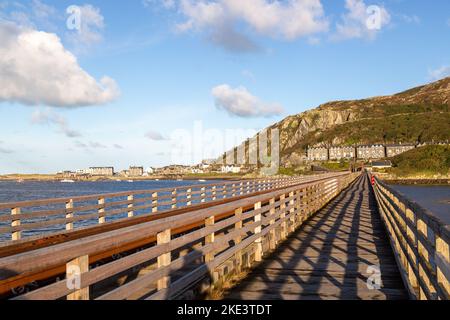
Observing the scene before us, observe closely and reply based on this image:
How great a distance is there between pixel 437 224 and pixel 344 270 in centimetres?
448

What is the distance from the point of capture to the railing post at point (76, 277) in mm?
3910

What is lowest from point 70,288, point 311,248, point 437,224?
point 311,248

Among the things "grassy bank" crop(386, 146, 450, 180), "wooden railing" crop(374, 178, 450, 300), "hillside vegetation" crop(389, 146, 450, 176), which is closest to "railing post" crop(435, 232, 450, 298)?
"wooden railing" crop(374, 178, 450, 300)

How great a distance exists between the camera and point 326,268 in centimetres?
957

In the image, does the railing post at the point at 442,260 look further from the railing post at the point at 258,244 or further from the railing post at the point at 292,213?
the railing post at the point at 292,213

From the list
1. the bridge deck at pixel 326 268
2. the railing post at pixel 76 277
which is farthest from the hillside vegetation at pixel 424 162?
the railing post at pixel 76 277

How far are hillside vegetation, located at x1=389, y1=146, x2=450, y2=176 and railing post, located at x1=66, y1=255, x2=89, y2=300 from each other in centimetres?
16736

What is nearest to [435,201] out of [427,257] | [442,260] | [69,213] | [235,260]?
[69,213]

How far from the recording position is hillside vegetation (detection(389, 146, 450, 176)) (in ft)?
545

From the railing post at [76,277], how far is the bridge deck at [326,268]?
3.59m

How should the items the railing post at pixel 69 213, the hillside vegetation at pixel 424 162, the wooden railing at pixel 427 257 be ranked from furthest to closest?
1. the hillside vegetation at pixel 424 162
2. the railing post at pixel 69 213
3. the wooden railing at pixel 427 257
